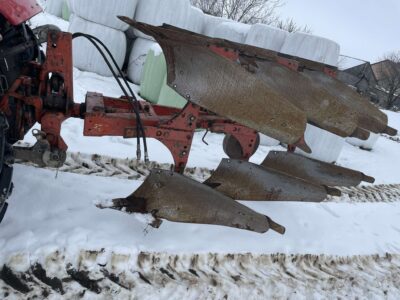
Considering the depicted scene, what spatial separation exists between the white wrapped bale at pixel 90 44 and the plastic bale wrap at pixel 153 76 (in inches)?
Result: 37.2

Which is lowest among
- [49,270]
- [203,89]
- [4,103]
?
[49,270]

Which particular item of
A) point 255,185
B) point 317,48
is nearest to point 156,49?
point 317,48

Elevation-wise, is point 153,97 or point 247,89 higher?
point 247,89

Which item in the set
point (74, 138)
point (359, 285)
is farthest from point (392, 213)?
point (74, 138)

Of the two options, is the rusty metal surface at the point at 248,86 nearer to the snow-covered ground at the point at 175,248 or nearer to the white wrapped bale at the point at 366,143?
the snow-covered ground at the point at 175,248

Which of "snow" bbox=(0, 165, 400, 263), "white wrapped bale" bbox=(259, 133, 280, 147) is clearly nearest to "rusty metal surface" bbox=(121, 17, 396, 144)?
"snow" bbox=(0, 165, 400, 263)

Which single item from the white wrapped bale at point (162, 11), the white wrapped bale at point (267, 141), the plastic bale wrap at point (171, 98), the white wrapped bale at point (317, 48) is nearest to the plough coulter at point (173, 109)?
the plastic bale wrap at point (171, 98)

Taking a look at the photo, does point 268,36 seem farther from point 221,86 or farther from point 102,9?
point 221,86

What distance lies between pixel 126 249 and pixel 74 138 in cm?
195

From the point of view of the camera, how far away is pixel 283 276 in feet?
8.06

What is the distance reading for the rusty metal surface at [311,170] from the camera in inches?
132

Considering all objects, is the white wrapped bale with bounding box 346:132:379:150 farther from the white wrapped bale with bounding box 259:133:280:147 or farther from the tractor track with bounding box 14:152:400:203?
the tractor track with bounding box 14:152:400:203

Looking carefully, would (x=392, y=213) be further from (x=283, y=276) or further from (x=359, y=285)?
(x=283, y=276)

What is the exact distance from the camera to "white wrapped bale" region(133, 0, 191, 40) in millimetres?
6855
